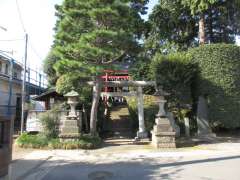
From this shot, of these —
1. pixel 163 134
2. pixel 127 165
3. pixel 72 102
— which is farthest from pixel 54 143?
pixel 163 134

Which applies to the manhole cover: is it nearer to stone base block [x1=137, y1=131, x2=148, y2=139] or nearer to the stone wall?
the stone wall

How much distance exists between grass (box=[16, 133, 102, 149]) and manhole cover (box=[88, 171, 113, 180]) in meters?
4.56

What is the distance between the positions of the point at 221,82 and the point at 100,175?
35.9 ft

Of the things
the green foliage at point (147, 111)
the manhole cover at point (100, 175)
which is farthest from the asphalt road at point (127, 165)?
the green foliage at point (147, 111)

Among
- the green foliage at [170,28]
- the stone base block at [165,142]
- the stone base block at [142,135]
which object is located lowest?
the stone base block at [165,142]

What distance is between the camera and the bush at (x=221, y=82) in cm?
1603

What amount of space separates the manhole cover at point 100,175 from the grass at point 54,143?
180 inches

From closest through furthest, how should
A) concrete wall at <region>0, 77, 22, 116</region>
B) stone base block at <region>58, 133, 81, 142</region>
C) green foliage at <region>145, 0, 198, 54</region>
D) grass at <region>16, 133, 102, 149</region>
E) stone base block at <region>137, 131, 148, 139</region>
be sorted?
grass at <region>16, 133, 102, 149</region>, stone base block at <region>58, 133, 81, 142</region>, stone base block at <region>137, 131, 148, 139</region>, concrete wall at <region>0, 77, 22, 116</region>, green foliage at <region>145, 0, 198, 54</region>

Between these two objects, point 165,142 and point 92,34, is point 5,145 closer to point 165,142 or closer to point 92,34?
point 92,34

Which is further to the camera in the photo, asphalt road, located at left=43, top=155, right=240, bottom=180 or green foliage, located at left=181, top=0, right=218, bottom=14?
green foliage, located at left=181, top=0, right=218, bottom=14

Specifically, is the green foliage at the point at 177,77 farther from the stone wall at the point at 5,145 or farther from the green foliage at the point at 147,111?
the stone wall at the point at 5,145

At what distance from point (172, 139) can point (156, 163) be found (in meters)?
3.86

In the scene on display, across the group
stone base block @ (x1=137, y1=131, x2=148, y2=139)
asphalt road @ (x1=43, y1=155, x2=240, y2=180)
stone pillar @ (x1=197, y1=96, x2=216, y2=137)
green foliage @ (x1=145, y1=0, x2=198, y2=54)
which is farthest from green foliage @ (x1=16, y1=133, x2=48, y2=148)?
green foliage @ (x1=145, y1=0, x2=198, y2=54)

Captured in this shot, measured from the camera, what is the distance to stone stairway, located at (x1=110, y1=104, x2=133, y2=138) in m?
18.3
